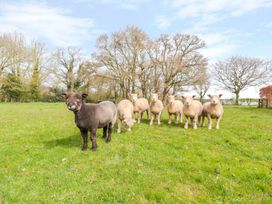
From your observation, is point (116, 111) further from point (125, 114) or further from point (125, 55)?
point (125, 55)

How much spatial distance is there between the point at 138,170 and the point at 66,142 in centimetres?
404

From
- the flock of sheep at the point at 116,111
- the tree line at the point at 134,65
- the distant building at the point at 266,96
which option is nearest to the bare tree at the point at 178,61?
the tree line at the point at 134,65

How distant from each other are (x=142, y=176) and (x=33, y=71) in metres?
54.6

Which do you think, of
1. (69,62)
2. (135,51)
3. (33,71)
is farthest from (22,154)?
(69,62)

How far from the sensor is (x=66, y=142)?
9109 millimetres

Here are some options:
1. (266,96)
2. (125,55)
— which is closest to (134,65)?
(125,55)

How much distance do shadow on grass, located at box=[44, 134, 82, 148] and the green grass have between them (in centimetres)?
4

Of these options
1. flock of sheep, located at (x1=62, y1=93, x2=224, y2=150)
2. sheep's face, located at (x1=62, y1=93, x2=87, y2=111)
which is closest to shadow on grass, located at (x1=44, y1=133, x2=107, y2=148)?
flock of sheep, located at (x1=62, y1=93, x2=224, y2=150)

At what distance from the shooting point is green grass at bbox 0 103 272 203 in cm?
511

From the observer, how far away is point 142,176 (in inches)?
234

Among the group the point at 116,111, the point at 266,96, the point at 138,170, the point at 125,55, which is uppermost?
the point at 125,55

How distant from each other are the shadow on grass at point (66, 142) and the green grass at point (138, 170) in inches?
1.5

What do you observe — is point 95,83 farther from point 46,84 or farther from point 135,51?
point 46,84

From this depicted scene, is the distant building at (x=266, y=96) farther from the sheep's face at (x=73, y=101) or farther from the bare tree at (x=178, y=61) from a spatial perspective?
the sheep's face at (x=73, y=101)
